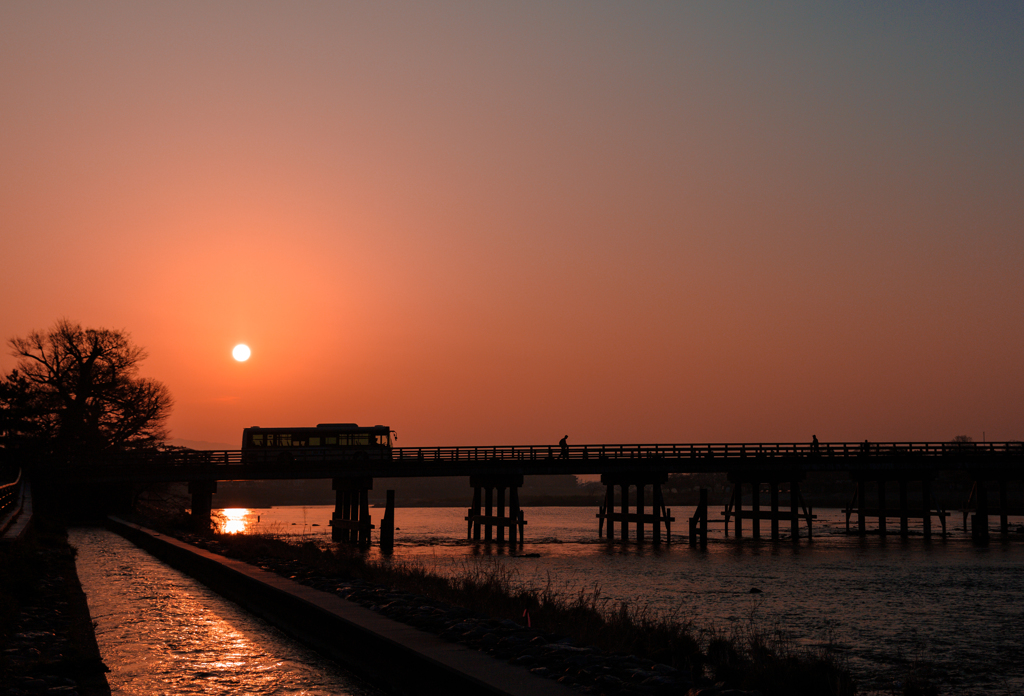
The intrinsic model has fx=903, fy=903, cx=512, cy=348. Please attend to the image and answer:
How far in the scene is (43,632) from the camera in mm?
12391

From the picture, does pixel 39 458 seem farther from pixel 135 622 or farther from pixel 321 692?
pixel 321 692

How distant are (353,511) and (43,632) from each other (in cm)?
4839

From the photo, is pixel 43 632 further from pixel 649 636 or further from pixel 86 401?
pixel 86 401

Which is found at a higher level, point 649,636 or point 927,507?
point 649,636

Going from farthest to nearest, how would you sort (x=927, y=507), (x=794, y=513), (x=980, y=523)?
(x=927, y=507) < (x=794, y=513) < (x=980, y=523)

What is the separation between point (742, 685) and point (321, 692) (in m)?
4.62

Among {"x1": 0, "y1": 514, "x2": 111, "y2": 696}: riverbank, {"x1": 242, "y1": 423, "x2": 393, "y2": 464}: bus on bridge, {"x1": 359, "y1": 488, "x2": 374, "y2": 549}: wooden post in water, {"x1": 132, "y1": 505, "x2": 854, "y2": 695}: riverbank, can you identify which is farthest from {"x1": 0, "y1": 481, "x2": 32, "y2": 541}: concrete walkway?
{"x1": 242, "y1": 423, "x2": 393, "y2": 464}: bus on bridge

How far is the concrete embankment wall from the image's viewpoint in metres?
8.58

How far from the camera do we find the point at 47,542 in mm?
27875

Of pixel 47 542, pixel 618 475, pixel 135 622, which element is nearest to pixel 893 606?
pixel 135 622

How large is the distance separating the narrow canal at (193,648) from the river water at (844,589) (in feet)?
30.4

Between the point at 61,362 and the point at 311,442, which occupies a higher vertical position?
the point at 61,362

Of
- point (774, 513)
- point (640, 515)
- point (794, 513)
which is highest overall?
point (774, 513)

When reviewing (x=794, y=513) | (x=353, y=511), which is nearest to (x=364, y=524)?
(x=353, y=511)
